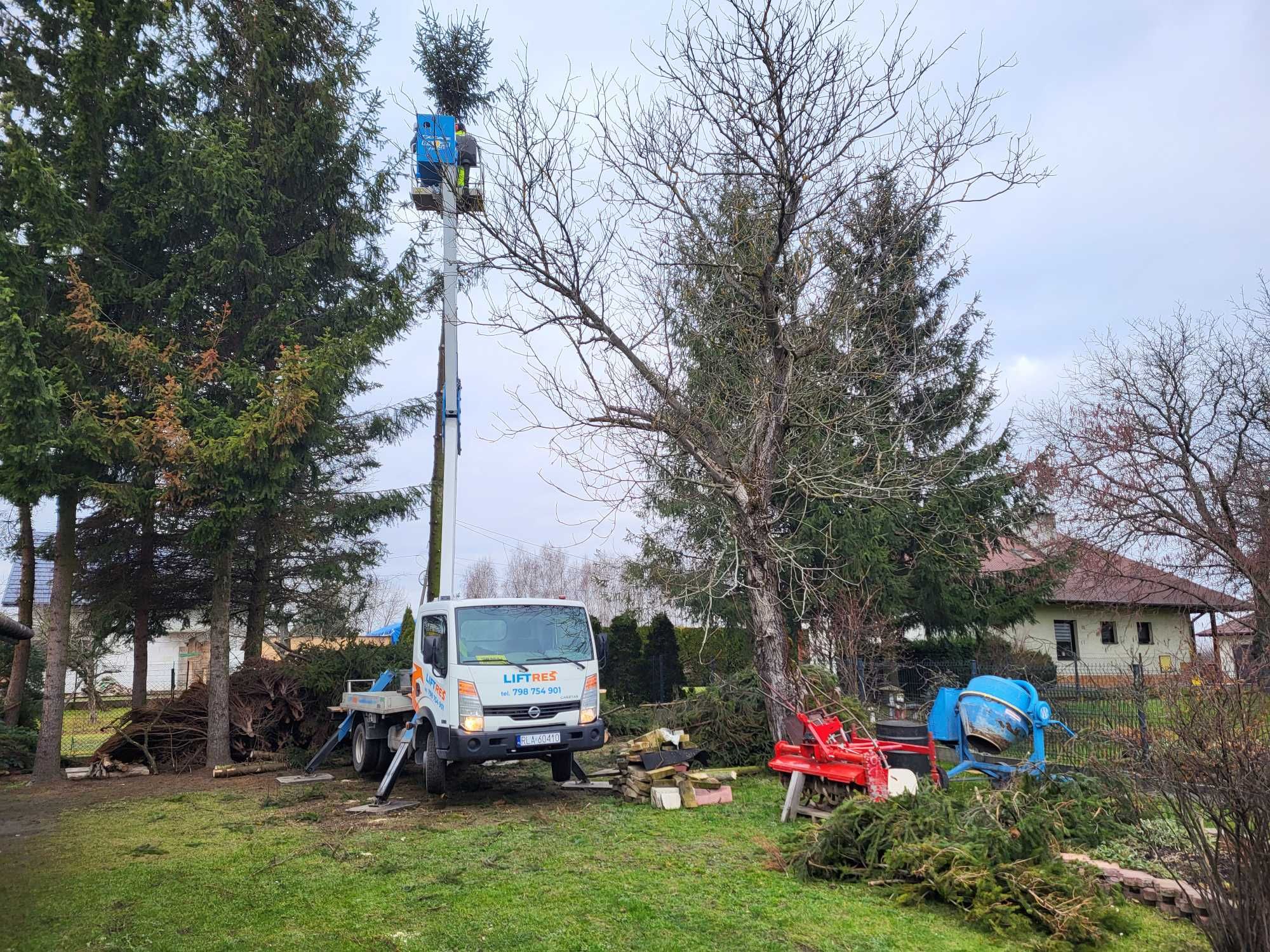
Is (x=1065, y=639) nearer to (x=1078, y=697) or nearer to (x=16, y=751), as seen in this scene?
(x=1078, y=697)

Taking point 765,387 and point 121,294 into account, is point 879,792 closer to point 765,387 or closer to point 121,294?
point 765,387

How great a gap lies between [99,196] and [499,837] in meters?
11.8

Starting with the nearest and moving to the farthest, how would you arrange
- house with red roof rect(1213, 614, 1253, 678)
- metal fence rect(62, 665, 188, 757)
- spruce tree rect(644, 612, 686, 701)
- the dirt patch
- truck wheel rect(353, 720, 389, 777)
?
house with red roof rect(1213, 614, 1253, 678), the dirt patch, truck wheel rect(353, 720, 389, 777), metal fence rect(62, 665, 188, 757), spruce tree rect(644, 612, 686, 701)

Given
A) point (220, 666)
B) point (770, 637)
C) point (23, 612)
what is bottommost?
point (220, 666)

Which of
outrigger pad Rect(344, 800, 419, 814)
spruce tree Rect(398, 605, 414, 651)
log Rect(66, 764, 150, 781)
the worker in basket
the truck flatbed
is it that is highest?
the worker in basket

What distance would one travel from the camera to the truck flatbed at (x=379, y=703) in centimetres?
1176

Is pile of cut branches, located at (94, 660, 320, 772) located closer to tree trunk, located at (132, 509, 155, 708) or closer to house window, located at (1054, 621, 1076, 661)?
tree trunk, located at (132, 509, 155, 708)

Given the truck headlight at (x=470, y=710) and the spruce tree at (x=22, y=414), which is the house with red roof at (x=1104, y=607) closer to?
the truck headlight at (x=470, y=710)

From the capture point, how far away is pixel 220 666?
13.8 m

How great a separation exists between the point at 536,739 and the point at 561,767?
158cm

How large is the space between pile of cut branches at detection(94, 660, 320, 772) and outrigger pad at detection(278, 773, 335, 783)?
5.54 feet

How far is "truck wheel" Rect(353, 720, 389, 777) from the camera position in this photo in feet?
41.5

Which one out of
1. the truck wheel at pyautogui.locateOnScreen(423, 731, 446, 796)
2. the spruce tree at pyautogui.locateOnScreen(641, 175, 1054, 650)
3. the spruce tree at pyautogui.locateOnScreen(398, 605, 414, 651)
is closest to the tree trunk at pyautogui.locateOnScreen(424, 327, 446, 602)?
the spruce tree at pyautogui.locateOnScreen(398, 605, 414, 651)

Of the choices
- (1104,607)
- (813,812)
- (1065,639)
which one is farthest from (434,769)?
(1065,639)
